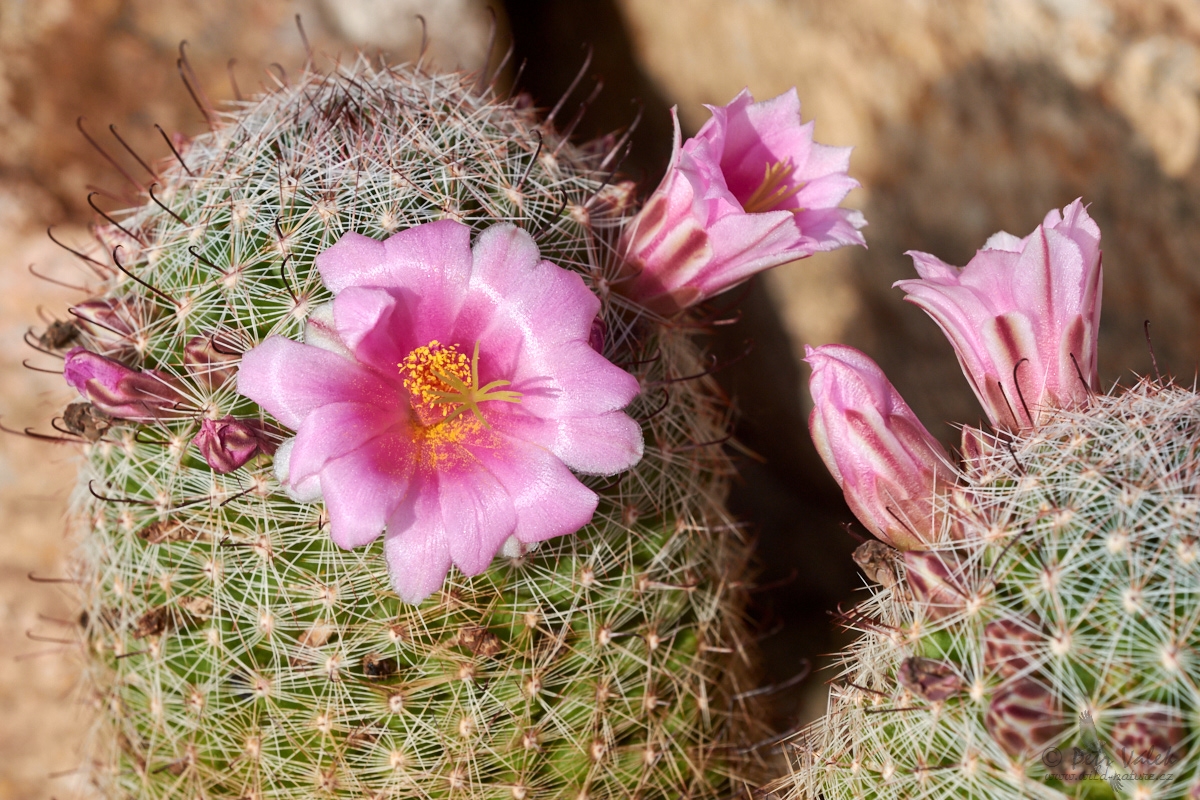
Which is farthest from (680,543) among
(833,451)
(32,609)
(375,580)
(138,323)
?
(32,609)

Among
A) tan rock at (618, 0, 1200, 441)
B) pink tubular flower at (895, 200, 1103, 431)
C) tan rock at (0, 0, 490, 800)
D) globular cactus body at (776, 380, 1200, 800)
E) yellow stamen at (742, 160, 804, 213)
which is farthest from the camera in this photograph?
tan rock at (0, 0, 490, 800)

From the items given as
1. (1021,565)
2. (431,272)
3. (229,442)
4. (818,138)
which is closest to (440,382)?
(431,272)

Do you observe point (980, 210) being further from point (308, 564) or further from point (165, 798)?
point (165, 798)

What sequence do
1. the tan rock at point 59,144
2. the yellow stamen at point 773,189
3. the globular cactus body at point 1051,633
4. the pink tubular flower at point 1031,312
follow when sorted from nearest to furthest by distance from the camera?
the globular cactus body at point 1051,633 < the pink tubular flower at point 1031,312 < the yellow stamen at point 773,189 < the tan rock at point 59,144

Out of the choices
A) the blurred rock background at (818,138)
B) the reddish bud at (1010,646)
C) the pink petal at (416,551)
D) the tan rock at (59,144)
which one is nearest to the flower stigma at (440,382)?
the pink petal at (416,551)

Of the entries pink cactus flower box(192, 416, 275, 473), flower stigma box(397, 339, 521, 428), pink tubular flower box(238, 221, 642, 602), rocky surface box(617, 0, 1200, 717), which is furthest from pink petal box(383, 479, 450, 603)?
rocky surface box(617, 0, 1200, 717)

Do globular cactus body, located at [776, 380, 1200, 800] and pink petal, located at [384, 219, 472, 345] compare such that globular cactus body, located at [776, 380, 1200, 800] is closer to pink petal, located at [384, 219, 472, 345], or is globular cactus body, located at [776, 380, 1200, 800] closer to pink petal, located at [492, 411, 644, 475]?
pink petal, located at [492, 411, 644, 475]

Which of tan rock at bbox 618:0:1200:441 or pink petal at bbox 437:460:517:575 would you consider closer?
pink petal at bbox 437:460:517:575

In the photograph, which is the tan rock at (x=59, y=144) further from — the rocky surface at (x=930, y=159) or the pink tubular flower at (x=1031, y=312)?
the pink tubular flower at (x=1031, y=312)
